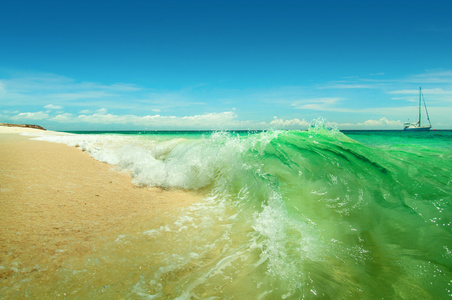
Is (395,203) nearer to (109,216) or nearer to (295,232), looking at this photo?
(295,232)

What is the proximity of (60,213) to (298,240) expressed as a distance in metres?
2.99

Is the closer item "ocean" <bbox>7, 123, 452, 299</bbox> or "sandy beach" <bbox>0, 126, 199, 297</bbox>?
"ocean" <bbox>7, 123, 452, 299</bbox>

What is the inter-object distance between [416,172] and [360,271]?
2939mm

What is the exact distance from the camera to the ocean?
177 cm

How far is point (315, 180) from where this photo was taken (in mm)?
3807

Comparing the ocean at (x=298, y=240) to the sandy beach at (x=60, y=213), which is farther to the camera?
the sandy beach at (x=60, y=213)

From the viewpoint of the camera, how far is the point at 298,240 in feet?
8.01

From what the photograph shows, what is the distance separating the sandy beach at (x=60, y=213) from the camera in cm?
195

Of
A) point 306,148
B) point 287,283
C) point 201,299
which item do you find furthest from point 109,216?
point 306,148

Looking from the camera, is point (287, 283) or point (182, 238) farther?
point (182, 238)

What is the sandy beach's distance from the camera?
1949 millimetres

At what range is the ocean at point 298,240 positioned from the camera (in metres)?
1.77

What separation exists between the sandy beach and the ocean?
0.71ft

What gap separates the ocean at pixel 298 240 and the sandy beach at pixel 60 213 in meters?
0.22
